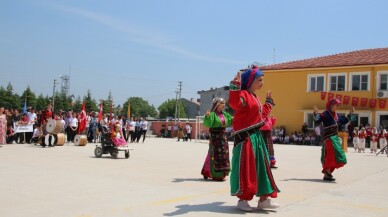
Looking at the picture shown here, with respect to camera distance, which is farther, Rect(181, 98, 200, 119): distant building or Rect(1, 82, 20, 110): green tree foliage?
Rect(181, 98, 200, 119): distant building

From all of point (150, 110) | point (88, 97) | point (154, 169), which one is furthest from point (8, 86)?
point (150, 110)

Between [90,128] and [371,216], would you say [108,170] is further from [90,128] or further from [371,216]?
[90,128]

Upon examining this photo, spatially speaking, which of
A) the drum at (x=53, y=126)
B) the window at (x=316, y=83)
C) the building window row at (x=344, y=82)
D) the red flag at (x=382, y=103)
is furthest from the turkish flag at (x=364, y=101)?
the drum at (x=53, y=126)

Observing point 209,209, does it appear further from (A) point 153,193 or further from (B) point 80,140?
(B) point 80,140

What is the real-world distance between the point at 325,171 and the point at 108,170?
5.18m

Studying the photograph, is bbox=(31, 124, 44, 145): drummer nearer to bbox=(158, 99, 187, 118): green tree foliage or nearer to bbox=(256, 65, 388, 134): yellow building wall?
bbox=(256, 65, 388, 134): yellow building wall

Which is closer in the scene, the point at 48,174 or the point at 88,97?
the point at 48,174

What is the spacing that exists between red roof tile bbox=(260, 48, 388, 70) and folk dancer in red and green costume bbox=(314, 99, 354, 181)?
2559 centimetres

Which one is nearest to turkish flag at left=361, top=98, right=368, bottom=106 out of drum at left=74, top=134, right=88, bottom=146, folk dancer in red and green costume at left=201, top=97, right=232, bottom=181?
drum at left=74, top=134, right=88, bottom=146

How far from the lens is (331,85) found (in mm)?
36562

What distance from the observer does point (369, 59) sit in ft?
116

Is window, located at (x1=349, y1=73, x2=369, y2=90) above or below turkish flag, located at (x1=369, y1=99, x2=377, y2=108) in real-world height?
above

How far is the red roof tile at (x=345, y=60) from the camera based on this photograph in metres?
34.8

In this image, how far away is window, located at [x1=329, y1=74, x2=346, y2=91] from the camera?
35.9 meters
